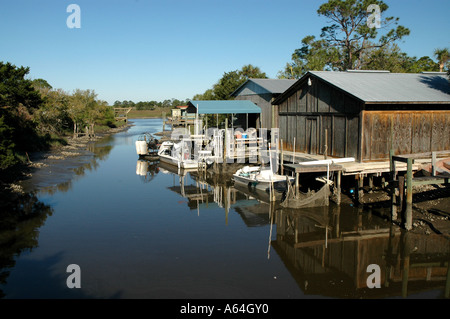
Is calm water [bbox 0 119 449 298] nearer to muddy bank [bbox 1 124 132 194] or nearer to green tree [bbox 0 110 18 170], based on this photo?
muddy bank [bbox 1 124 132 194]

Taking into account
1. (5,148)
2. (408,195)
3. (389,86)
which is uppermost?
(389,86)

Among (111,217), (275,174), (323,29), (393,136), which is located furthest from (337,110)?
(323,29)

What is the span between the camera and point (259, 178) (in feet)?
68.0

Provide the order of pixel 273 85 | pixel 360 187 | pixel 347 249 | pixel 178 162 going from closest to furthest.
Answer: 1. pixel 347 249
2. pixel 360 187
3. pixel 178 162
4. pixel 273 85

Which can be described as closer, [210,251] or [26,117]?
[210,251]

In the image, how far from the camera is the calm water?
406 inches

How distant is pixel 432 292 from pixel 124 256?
9026 mm

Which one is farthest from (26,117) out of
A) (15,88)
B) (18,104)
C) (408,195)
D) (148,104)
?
(148,104)

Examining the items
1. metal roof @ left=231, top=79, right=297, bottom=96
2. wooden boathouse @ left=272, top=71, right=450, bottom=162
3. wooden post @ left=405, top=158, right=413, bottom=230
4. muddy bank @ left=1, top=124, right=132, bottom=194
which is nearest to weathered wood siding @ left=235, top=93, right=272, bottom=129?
metal roof @ left=231, top=79, right=297, bottom=96

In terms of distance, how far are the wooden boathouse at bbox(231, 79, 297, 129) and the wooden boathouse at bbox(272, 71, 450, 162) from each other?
23.7 ft

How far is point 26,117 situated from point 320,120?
72.7 ft

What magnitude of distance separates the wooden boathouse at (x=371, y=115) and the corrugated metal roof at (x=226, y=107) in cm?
779

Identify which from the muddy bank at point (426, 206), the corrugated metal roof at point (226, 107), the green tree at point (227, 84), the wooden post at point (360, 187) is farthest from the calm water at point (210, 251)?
the green tree at point (227, 84)

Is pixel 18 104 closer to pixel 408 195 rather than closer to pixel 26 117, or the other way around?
pixel 26 117
